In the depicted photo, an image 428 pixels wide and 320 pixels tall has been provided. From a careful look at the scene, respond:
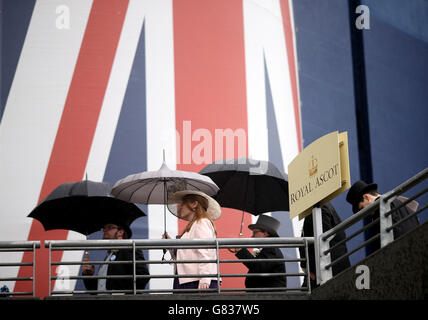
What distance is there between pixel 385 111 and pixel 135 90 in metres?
4.73

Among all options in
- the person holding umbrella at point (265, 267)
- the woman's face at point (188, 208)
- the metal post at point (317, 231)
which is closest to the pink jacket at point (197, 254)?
the woman's face at point (188, 208)

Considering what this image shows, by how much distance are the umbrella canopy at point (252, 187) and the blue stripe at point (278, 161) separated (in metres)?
2.62

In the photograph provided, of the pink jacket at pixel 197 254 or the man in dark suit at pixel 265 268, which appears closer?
the pink jacket at pixel 197 254

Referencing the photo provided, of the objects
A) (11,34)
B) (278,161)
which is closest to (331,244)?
(278,161)

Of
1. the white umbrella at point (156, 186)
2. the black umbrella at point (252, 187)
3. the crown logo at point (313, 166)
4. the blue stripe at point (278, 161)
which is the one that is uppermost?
the blue stripe at point (278, 161)

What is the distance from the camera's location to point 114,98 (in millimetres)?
12836

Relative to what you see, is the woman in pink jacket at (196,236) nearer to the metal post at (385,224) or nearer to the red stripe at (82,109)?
the metal post at (385,224)

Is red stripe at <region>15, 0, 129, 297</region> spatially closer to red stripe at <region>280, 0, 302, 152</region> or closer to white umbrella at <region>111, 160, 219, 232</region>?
red stripe at <region>280, 0, 302, 152</region>

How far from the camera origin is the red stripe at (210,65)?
13.0 m

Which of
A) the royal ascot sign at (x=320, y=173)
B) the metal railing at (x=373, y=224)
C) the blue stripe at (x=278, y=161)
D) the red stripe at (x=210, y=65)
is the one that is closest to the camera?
the metal railing at (x=373, y=224)

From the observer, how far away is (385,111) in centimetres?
1505
